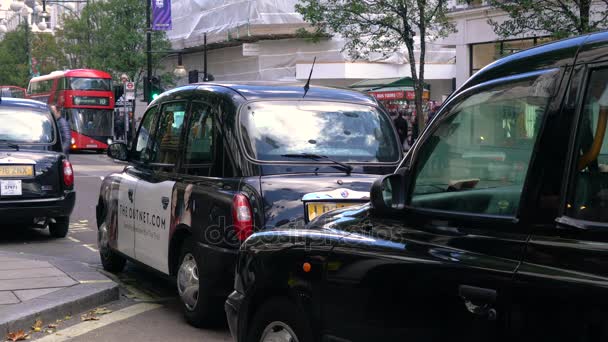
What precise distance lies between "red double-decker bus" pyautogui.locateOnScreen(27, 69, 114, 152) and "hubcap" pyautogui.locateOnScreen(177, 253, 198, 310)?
3698 cm

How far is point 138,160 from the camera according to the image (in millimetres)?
8234

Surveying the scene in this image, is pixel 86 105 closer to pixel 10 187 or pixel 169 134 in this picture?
pixel 10 187

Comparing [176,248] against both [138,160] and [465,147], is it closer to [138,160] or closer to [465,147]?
[138,160]

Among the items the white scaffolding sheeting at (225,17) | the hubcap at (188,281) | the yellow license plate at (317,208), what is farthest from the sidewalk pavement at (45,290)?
the white scaffolding sheeting at (225,17)

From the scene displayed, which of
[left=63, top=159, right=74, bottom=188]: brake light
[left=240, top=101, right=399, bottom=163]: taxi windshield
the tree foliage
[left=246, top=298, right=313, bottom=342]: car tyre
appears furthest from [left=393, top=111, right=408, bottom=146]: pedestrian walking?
[left=246, top=298, right=313, bottom=342]: car tyre

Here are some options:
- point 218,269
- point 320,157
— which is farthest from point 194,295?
point 320,157

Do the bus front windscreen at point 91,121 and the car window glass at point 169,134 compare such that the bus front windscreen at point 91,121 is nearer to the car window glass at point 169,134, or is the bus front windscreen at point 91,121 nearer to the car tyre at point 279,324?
the car window glass at point 169,134

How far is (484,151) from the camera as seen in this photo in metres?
3.34

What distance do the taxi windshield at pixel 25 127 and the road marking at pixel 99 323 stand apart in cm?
484

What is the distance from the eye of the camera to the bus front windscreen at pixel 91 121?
140ft

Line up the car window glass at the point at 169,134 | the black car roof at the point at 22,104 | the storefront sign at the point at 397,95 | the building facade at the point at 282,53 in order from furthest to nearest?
1. the building facade at the point at 282,53
2. the storefront sign at the point at 397,95
3. the black car roof at the point at 22,104
4. the car window glass at the point at 169,134

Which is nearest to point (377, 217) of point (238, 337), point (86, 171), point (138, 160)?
point (238, 337)

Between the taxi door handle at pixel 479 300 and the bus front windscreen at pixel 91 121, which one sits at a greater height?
the bus front windscreen at pixel 91 121

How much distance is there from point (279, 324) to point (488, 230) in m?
1.52
